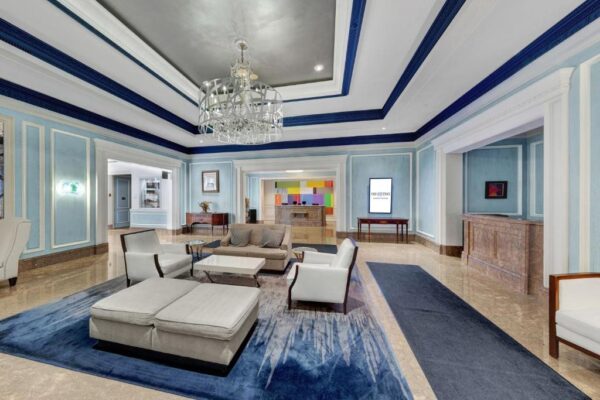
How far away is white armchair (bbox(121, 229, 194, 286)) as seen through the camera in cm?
307

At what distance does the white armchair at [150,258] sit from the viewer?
10.1ft

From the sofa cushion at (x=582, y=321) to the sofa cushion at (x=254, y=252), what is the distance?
3090 mm

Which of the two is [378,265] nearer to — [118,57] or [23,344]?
[23,344]

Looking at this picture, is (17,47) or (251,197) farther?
(251,197)

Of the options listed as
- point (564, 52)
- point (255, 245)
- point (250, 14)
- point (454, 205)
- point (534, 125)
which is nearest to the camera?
point (564, 52)

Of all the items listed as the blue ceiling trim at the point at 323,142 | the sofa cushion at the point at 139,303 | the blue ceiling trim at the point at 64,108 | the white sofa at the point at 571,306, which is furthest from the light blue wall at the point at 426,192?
the blue ceiling trim at the point at 64,108

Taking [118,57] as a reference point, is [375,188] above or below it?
below

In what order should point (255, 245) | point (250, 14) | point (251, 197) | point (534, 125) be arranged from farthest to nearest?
point (251, 197) → point (255, 245) → point (534, 125) → point (250, 14)

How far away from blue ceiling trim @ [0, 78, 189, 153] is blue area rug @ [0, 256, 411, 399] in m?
3.54

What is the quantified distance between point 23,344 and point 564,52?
19.4ft

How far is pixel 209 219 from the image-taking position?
7.65 metres

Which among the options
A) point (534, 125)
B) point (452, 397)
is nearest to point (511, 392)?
point (452, 397)

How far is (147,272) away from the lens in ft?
10.2

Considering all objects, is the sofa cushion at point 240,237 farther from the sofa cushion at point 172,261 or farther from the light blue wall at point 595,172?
the light blue wall at point 595,172
